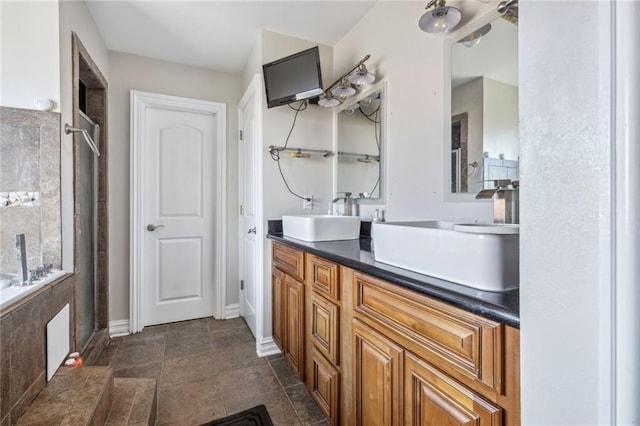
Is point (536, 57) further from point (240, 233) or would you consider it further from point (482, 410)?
point (240, 233)

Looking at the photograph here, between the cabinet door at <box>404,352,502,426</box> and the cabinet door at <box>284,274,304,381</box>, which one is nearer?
the cabinet door at <box>404,352,502,426</box>

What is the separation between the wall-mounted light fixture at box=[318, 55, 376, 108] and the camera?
1.87m

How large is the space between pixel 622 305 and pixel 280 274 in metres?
1.75

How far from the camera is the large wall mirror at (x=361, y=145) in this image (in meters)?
1.92

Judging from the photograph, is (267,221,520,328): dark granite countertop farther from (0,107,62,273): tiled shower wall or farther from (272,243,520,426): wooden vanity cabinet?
(0,107,62,273): tiled shower wall

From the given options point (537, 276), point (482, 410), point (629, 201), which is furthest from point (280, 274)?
point (629, 201)

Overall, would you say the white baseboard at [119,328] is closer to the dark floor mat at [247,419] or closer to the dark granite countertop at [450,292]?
the dark floor mat at [247,419]

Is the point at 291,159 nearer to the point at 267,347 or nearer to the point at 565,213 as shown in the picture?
the point at 267,347

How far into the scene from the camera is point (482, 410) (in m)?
0.68

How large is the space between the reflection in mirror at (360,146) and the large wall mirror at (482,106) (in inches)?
22.6

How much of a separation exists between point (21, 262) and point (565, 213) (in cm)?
192

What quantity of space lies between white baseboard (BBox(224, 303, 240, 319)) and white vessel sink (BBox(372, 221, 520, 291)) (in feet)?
7.61

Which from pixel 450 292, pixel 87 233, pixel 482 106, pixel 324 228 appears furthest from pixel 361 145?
pixel 87 233

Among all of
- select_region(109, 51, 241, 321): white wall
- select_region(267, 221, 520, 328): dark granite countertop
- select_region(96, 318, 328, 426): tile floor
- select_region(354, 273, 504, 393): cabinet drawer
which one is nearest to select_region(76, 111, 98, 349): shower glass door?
select_region(109, 51, 241, 321): white wall
